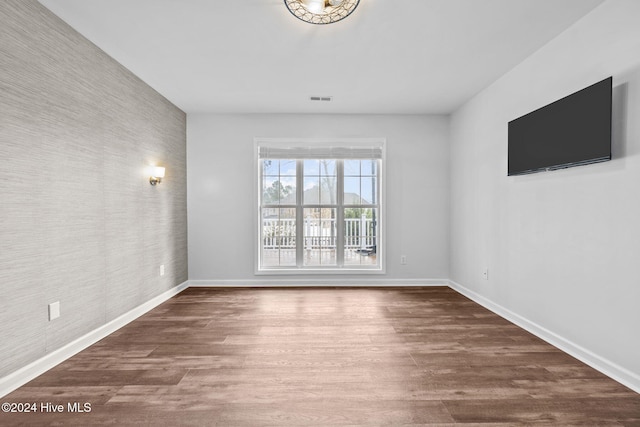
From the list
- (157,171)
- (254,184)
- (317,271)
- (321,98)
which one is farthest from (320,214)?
(157,171)

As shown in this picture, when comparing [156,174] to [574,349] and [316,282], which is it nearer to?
[316,282]

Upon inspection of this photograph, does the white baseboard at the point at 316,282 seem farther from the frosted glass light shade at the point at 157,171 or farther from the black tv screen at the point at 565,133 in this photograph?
the black tv screen at the point at 565,133

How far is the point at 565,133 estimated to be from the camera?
259 centimetres

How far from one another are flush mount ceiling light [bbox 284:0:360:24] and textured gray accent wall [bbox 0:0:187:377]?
5.93 ft

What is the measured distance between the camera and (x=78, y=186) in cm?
270

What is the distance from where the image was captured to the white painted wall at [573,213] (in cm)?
215

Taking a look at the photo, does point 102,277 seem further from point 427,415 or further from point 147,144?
point 427,415

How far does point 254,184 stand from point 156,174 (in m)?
1.42

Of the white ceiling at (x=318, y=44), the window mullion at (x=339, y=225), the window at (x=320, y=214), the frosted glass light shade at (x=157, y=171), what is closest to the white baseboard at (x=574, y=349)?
the window at (x=320, y=214)

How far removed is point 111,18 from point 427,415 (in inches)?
138

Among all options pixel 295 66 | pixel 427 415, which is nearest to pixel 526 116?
pixel 295 66

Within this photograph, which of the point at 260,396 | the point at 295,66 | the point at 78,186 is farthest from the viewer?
the point at 295,66

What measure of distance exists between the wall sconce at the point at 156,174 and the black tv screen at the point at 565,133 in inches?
154

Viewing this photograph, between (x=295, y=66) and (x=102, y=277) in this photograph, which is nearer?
(x=102, y=277)
